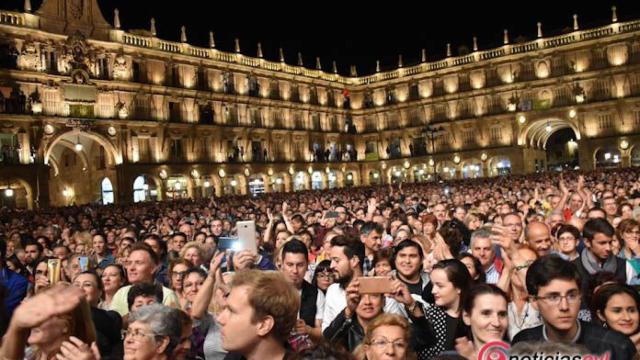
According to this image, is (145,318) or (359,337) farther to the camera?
(359,337)

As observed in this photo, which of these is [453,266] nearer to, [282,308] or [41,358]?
[282,308]

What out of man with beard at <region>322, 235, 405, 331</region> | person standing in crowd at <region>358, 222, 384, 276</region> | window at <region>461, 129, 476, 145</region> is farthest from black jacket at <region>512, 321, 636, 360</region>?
window at <region>461, 129, 476, 145</region>

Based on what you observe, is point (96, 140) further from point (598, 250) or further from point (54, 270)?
point (598, 250)

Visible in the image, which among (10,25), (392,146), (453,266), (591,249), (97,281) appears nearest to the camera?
(453,266)

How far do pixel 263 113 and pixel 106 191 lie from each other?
1829cm

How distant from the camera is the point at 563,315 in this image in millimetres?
3926

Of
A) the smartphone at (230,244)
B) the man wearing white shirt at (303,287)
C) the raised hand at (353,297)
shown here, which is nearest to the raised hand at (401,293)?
the raised hand at (353,297)

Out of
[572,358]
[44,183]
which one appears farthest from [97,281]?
[44,183]

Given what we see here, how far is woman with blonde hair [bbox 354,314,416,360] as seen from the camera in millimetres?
3816

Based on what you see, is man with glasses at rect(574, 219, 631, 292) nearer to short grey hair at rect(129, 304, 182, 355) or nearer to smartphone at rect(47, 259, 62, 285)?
short grey hair at rect(129, 304, 182, 355)

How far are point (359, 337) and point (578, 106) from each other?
53.8 metres

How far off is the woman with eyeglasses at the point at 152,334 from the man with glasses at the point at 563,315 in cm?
248

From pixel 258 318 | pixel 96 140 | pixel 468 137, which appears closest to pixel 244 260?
pixel 258 318

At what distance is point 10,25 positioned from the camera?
36531mm
